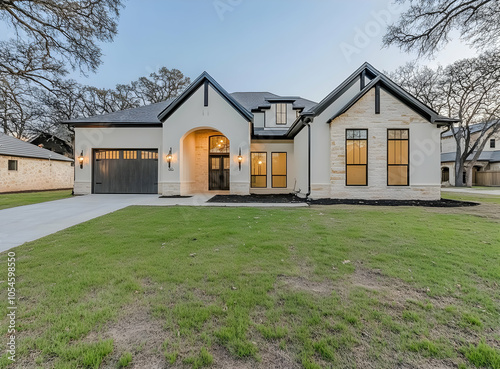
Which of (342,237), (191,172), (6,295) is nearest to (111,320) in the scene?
(6,295)

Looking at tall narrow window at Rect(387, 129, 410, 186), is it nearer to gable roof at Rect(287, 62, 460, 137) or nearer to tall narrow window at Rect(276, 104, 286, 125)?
gable roof at Rect(287, 62, 460, 137)

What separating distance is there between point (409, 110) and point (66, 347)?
13.1 meters

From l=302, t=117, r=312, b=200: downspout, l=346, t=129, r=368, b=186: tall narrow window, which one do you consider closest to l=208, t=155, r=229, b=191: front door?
l=302, t=117, r=312, b=200: downspout

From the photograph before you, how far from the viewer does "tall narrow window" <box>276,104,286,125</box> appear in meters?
15.9

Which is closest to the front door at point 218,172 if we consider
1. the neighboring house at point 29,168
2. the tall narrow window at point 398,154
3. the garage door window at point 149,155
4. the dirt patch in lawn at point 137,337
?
the garage door window at point 149,155

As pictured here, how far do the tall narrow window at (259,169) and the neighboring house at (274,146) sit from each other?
6 centimetres

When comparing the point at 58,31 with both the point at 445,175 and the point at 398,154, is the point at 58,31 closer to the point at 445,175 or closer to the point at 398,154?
the point at 398,154

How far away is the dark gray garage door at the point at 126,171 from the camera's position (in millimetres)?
13320

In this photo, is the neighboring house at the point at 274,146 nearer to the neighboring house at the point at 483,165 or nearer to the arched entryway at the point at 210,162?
the arched entryway at the point at 210,162

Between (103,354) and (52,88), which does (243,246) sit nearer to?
(103,354)

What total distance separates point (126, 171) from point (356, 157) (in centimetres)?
1262

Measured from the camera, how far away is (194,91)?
12219 mm

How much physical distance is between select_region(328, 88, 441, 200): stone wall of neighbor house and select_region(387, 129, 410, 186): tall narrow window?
200 mm

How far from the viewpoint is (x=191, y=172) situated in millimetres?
14312
